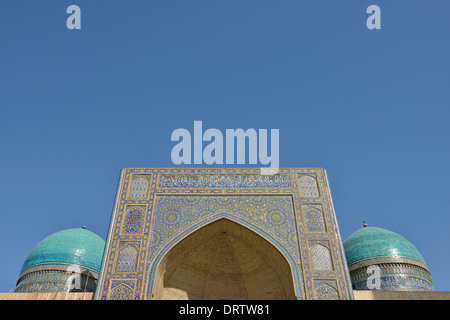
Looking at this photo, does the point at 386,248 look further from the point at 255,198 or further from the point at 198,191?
the point at 198,191

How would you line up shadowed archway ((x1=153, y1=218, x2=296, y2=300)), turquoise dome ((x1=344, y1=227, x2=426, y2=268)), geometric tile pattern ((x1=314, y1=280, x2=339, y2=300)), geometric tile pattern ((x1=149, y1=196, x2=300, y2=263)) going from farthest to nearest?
turquoise dome ((x1=344, y1=227, x2=426, y2=268)) < shadowed archway ((x1=153, y1=218, x2=296, y2=300)) < geometric tile pattern ((x1=149, y1=196, x2=300, y2=263)) < geometric tile pattern ((x1=314, y1=280, x2=339, y2=300))

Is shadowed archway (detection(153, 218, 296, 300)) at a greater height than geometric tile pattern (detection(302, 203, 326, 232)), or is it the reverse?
geometric tile pattern (detection(302, 203, 326, 232))

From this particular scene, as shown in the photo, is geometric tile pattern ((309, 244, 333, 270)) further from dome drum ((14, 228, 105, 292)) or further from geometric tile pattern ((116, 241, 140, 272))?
dome drum ((14, 228, 105, 292))

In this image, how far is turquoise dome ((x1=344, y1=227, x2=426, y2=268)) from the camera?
12195 mm

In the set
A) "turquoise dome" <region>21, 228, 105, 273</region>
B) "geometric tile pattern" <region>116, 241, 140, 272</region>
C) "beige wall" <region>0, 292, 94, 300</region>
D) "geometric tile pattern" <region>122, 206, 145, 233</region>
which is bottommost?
"beige wall" <region>0, 292, 94, 300</region>

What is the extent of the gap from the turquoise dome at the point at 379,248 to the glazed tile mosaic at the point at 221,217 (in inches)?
140

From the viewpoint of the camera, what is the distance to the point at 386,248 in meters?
12.3

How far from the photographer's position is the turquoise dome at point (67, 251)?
1229cm

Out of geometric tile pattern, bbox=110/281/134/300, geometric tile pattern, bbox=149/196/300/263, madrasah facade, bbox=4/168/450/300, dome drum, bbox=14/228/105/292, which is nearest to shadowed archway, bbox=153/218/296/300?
madrasah facade, bbox=4/168/450/300

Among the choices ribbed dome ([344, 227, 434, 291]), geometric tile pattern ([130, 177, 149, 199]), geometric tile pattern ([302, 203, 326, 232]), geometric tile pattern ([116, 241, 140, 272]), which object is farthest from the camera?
ribbed dome ([344, 227, 434, 291])

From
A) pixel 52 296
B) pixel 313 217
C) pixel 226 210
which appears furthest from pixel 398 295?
pixel 52 296

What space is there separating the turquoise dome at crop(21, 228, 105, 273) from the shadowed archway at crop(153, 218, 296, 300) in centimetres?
384
